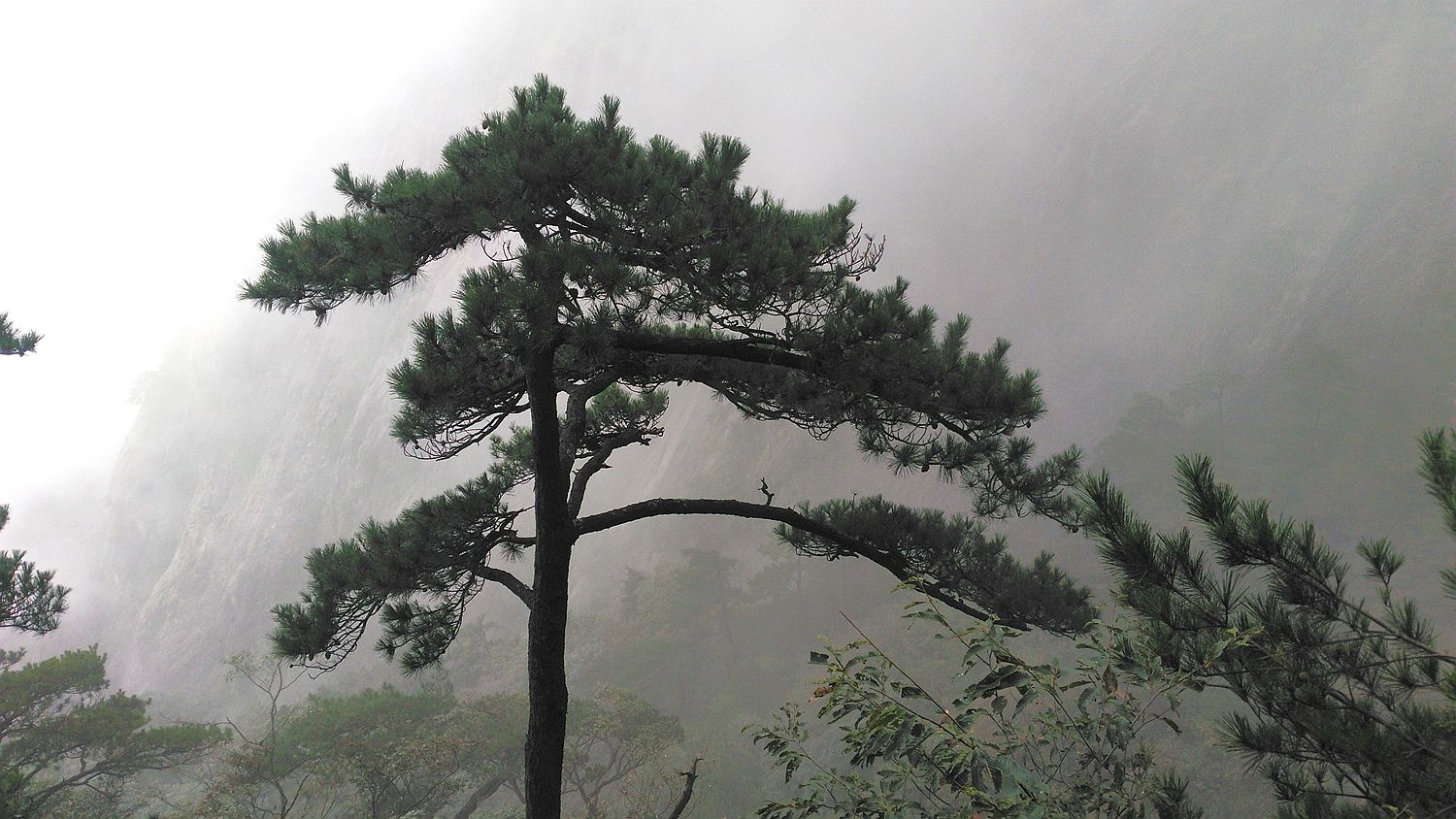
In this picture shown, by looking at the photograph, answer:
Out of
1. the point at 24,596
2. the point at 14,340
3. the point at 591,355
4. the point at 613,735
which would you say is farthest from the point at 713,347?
the point at 613,735

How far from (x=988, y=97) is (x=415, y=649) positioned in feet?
77.1

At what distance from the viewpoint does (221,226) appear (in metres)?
37.3

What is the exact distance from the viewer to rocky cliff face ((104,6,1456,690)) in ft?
48.4

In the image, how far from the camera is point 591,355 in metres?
2.02

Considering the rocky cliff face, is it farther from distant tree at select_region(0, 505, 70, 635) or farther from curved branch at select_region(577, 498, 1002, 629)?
curved branch at select_region(577, 498, 1002, 629)

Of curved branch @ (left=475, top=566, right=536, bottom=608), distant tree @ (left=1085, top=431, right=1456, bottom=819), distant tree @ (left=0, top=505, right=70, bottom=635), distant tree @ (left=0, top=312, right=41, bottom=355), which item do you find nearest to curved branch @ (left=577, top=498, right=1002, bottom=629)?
curved branch @ (left=475, top=566, right=536, bottom=608)

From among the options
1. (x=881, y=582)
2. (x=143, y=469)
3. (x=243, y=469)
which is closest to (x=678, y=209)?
(x=881, y=582)

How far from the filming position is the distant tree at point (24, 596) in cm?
468

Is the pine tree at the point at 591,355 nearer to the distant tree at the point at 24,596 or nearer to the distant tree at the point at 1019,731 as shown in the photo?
the distant tree at the point at 1019,731

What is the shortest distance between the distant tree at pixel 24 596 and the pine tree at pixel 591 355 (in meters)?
4.27

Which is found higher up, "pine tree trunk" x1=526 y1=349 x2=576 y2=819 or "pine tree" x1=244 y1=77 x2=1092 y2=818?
"pine tree" x1=244 y1=77 x2=1092 y2=818

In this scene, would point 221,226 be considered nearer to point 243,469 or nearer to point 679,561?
point 243,469

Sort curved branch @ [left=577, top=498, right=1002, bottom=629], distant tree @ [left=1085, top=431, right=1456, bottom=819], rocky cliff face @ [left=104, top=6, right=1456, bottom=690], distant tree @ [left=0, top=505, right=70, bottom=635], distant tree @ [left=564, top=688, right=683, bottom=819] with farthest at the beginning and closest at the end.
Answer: rocky cliff face @ [left=104, top=6, right=1456, bottom=690], distant tree @ [left=564, top=688, right=683, bottom=819], distant tree @ [left=0, top=505, right=70, bottom=635], curved branch @ [left=577, top=498, right=1002, bottom=629], distant tree @ [left=1085, top=431, right=1456, bottom=819]

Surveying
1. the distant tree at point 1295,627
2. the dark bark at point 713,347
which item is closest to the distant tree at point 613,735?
the dark bark at point 713,347
